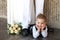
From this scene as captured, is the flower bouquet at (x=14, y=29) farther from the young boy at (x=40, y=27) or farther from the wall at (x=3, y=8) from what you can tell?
the wall at (x=3, y=8)

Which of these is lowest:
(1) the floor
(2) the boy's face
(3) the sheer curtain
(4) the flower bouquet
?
(1) the floor

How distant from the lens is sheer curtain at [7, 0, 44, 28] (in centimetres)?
249

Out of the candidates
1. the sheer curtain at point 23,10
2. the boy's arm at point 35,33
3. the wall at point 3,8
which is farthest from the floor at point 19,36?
the wall at point 3,8

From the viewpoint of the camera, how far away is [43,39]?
2.38 m

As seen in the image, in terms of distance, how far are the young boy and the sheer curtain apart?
193mm

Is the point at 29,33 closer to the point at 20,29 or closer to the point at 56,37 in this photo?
the point at 20,29

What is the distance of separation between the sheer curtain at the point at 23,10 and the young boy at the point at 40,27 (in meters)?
Answer: 0.19

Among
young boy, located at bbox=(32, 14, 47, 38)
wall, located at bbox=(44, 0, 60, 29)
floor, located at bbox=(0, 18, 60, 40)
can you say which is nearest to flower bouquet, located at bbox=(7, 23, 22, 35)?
floor, located at bbox=(0, 18, 60, 40)

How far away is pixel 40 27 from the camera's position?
236cm

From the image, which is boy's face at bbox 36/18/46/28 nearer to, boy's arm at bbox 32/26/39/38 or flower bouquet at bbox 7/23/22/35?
boy's arm at bbox 32/26/39/38

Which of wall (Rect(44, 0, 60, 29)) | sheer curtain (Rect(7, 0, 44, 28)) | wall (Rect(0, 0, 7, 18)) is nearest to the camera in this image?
sheer curtain (Rect(7, 0, 44, 28))

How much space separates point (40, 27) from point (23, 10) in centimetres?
35

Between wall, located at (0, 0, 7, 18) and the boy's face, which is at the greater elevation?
wall, located at (0, 0, 7, 18)

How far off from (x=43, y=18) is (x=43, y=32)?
0.20 meters
